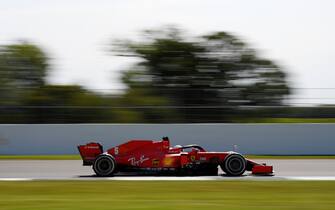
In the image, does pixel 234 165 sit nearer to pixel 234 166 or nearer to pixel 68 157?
pixel 234 166

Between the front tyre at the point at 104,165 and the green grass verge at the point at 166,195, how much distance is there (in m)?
1.18

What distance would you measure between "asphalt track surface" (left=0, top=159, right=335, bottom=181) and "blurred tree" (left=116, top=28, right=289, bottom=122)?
6266mm

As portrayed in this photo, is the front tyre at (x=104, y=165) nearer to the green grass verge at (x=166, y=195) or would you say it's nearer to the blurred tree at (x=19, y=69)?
the green grass verge at (x=166, y=195)

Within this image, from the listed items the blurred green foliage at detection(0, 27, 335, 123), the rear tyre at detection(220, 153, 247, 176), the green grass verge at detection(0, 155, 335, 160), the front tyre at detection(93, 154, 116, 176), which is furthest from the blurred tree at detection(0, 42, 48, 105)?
the rear tyre at detection(220, 153, 247, 176)

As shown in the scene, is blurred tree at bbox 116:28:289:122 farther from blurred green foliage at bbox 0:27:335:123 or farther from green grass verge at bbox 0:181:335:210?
green grass verge at bbox 0:181:335:210

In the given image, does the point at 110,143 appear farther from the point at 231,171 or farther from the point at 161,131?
the point at 231,171

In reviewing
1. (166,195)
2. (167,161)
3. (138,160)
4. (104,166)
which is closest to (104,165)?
(104,166)

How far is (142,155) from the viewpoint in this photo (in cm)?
1418

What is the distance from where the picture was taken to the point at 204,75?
2883cm

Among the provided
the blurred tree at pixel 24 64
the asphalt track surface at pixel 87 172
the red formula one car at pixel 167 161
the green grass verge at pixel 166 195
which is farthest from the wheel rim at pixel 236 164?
the blurred tree at pixel 24 64

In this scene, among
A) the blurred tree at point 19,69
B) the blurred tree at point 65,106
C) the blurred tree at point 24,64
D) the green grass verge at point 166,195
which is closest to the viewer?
the green grass verge at point 166,195

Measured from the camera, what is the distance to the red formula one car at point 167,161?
14094mm

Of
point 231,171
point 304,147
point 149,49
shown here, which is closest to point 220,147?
point 304,147

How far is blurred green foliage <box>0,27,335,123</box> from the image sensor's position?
23766mm
